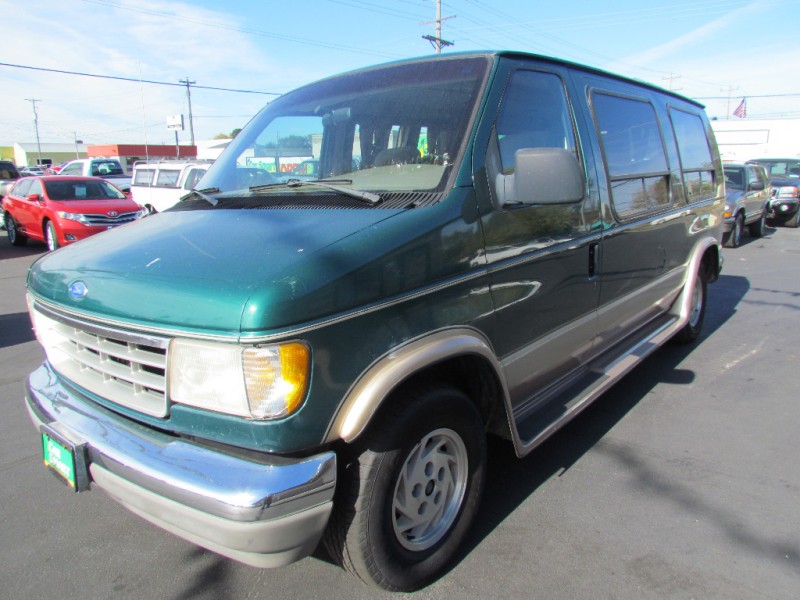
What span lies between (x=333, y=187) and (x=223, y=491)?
1.38m

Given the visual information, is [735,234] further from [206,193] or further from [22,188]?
[22,188]

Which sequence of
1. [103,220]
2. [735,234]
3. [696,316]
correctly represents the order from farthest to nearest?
[735,234]
[103,220]
[696,316]

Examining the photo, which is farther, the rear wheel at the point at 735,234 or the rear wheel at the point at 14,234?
the rear wheel at the point at 14,234

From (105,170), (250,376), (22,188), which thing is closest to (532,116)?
(250,376)

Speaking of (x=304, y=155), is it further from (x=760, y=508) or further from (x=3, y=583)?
(x=760, y=508)

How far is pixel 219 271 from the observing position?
1.99 meters

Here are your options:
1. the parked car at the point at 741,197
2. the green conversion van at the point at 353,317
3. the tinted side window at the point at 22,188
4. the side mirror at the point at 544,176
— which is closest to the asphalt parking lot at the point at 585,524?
the green conversion van at the point at 353,317

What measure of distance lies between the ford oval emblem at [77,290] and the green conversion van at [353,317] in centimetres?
3

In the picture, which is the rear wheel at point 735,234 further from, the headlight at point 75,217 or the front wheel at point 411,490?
the headlight at point 75,217

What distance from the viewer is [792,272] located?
9.70m

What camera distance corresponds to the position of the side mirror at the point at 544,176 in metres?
2.46

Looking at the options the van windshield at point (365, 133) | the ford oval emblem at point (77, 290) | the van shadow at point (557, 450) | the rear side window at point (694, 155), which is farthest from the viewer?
the rear side window at point (694, 155)

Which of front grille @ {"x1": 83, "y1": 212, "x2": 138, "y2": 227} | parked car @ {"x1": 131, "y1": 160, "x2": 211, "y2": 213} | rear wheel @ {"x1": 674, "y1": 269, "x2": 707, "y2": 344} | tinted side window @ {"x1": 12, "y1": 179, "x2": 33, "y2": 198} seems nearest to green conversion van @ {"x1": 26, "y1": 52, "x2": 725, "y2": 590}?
rear wheel @ {"x1": 674, "y1": 269, "x2": 707, "y2": 344}

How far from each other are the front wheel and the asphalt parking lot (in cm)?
19
